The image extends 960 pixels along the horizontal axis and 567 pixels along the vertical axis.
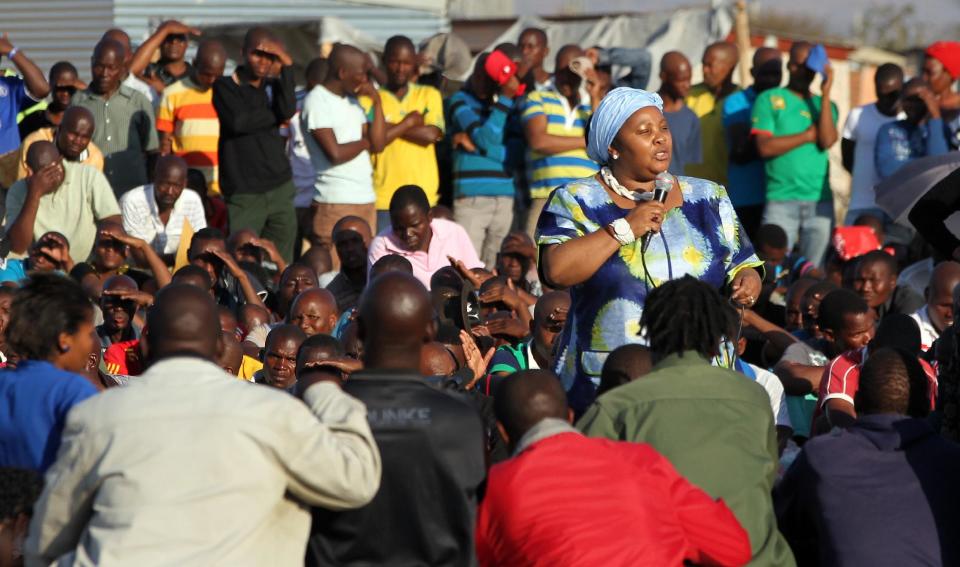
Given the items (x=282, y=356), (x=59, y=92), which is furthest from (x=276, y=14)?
(x=282, y=356)

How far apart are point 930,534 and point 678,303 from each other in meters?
1.07

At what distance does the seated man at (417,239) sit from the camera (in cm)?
976

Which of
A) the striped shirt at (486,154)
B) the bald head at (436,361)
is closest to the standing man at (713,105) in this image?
the striped shirt at (486,154)

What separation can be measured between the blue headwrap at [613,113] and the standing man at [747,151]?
23.2ft

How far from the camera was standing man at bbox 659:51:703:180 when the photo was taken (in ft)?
40.0

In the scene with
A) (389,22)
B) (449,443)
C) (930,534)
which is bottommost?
(930,534)

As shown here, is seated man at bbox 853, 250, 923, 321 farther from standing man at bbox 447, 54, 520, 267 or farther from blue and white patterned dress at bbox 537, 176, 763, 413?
blue and white patterned dress at bbox 537, 176, 763, 413

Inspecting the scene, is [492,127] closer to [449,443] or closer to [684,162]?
[684,162]

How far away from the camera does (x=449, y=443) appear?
433 cm

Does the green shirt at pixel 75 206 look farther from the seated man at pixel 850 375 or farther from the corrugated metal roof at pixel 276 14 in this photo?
the corrugated metal roof at pixel 276 14

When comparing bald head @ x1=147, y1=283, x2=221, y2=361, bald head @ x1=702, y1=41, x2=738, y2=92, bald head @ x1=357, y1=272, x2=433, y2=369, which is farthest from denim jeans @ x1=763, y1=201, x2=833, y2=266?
bald head @ x1=147, y1=283, x2=221, y2=361

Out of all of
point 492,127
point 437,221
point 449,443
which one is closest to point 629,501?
point 449,443

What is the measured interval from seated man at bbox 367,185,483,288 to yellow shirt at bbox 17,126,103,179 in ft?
8.46

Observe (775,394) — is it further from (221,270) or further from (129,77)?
(129,77)
